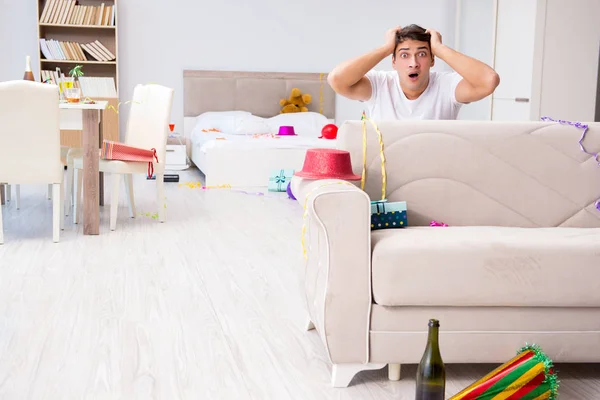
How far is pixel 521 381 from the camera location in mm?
2021

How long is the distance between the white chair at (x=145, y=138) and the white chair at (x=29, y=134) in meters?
0.42

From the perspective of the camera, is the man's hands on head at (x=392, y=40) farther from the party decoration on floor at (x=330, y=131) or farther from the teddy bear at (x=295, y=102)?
the teddy bear at (x=295, y=102)

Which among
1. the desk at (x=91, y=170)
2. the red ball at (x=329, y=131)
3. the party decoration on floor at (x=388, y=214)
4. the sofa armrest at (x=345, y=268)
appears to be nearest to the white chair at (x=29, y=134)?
the desk at (x=91, y=170)

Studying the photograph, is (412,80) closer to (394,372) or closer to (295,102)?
(394,372)

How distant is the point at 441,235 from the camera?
2258mm

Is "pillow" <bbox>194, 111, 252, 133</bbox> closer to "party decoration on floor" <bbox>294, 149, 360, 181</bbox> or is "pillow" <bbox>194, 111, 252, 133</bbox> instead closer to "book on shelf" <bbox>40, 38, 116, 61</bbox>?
"book on shelf" <bbox>40, 38, 116, 61</bbox>

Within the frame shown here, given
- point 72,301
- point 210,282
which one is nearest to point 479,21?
point 210,282

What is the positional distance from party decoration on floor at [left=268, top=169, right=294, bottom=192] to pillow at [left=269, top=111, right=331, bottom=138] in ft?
3.37

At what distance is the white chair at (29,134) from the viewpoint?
3.88 metres

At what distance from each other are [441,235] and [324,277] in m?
0.37

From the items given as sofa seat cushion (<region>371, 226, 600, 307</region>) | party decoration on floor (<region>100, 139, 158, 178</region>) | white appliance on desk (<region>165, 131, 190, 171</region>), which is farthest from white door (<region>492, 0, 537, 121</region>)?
sofa seat cushion (<region>371, 226, 600, 307</region>)

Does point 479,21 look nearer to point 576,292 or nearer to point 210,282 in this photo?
point 210,282

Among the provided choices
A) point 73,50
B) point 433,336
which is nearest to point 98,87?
point 73,50

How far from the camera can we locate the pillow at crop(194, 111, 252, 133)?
686 cm
